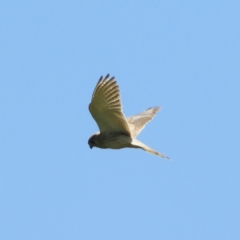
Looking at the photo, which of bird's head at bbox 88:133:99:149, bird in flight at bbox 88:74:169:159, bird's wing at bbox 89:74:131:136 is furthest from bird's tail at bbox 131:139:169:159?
bird's head at bbox 88:133:99:149

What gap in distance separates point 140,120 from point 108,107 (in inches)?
86.7

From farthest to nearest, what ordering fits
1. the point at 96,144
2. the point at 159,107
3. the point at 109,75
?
the point at 159,107
the point at 96,144
the point at 109,75

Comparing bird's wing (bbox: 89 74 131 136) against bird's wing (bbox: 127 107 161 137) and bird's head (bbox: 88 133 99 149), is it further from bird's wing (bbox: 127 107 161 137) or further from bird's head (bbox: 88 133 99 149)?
bird's wing (bbox: 127 107 161 137)

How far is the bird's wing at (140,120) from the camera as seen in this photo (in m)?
16.5

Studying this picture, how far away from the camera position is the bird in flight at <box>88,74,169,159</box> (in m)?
14.7

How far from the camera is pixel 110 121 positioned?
1530 cm

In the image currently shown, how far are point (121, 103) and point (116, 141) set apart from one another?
922mm

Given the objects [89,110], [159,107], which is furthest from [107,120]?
[159,107]

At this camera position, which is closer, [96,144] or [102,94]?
[102,94]

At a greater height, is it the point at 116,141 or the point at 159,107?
the point at 159,107

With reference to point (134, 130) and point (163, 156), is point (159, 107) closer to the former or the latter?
point (134, 130)

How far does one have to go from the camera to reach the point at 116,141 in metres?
15.5

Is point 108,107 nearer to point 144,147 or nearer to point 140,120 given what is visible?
point 144,147

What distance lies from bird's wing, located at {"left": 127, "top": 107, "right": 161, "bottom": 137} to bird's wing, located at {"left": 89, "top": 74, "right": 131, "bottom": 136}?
2.96ft
